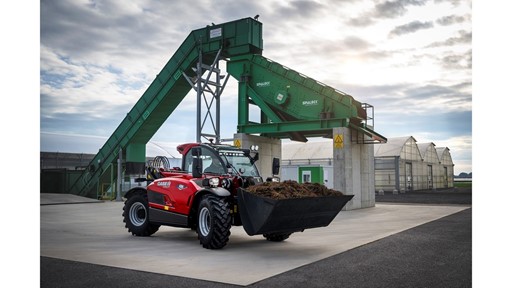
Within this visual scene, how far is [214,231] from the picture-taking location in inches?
383

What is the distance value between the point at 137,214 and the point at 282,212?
540 cm

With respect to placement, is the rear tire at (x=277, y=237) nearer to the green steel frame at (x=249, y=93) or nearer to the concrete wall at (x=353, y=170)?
the concrete wall at (x=353, y=170)

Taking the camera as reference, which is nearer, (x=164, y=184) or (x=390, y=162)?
(x=164, y=184)

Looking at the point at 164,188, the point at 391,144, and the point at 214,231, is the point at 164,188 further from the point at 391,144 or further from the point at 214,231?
the point at 391,144

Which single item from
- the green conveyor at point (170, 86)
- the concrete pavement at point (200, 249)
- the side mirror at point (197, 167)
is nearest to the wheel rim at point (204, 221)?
the concrete pavement at point (200, 249)

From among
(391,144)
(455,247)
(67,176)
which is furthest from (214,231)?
(391,144)

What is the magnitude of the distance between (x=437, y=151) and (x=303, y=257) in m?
45.9

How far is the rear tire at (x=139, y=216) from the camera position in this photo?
12258 millimetres

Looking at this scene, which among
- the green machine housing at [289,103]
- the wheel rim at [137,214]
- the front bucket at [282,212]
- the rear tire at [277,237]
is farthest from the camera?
the green machine housing at [289,103]

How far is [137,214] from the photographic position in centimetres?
1269

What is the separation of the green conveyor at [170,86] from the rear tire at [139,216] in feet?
38.8

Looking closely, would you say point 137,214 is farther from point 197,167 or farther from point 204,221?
point 197,167

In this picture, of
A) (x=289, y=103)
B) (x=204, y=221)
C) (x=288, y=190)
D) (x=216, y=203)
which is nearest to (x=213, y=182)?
(x=216, y=203)

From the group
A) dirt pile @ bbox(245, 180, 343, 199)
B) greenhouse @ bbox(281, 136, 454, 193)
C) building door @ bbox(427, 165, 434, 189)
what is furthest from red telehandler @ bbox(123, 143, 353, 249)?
building door @ bbox(427, 165, 434, 189)
